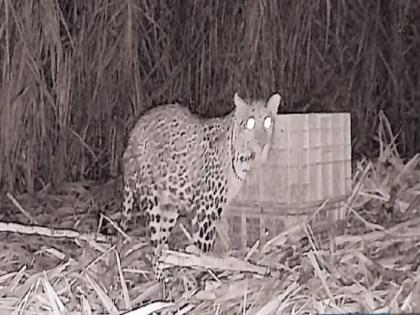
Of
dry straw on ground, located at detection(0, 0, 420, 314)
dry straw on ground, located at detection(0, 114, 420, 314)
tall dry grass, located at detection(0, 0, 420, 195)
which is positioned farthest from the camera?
tall dry grass, located at detection(0, 0, 420, 195)

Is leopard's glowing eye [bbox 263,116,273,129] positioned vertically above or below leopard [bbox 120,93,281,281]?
above

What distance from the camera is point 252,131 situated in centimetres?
141

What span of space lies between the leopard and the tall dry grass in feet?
1.05

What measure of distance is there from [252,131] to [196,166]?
0.13 meters

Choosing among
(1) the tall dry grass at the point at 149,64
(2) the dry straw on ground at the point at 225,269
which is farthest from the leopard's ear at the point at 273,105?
(1) the tall dry grass at the point at 149,64

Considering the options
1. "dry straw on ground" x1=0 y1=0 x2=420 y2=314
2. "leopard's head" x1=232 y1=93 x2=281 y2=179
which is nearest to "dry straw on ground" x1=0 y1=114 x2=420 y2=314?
"dry straw on ground" x1=0 y1=0 x2=420 y2=314

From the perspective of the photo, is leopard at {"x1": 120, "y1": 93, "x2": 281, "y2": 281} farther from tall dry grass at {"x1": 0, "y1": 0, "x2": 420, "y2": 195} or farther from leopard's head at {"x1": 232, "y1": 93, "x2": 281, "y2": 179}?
tall dry grass at {"x1": 0, "y1": 0, "x2": 420, "y2": 195}

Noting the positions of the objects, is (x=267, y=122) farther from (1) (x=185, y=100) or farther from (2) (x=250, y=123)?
(1) (x=185, y=100)

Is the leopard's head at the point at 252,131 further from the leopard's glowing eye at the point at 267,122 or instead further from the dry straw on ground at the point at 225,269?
the dry straw on ground at the point at 225,269

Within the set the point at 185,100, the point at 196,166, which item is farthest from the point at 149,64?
the point at 196,166

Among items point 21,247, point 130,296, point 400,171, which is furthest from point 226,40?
point 130,296

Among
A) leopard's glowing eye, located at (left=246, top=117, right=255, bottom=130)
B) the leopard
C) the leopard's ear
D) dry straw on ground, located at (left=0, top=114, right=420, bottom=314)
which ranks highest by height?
the leopard's ear

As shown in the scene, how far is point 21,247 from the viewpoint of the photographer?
158 cm

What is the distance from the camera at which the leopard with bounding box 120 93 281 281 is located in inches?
56.1
